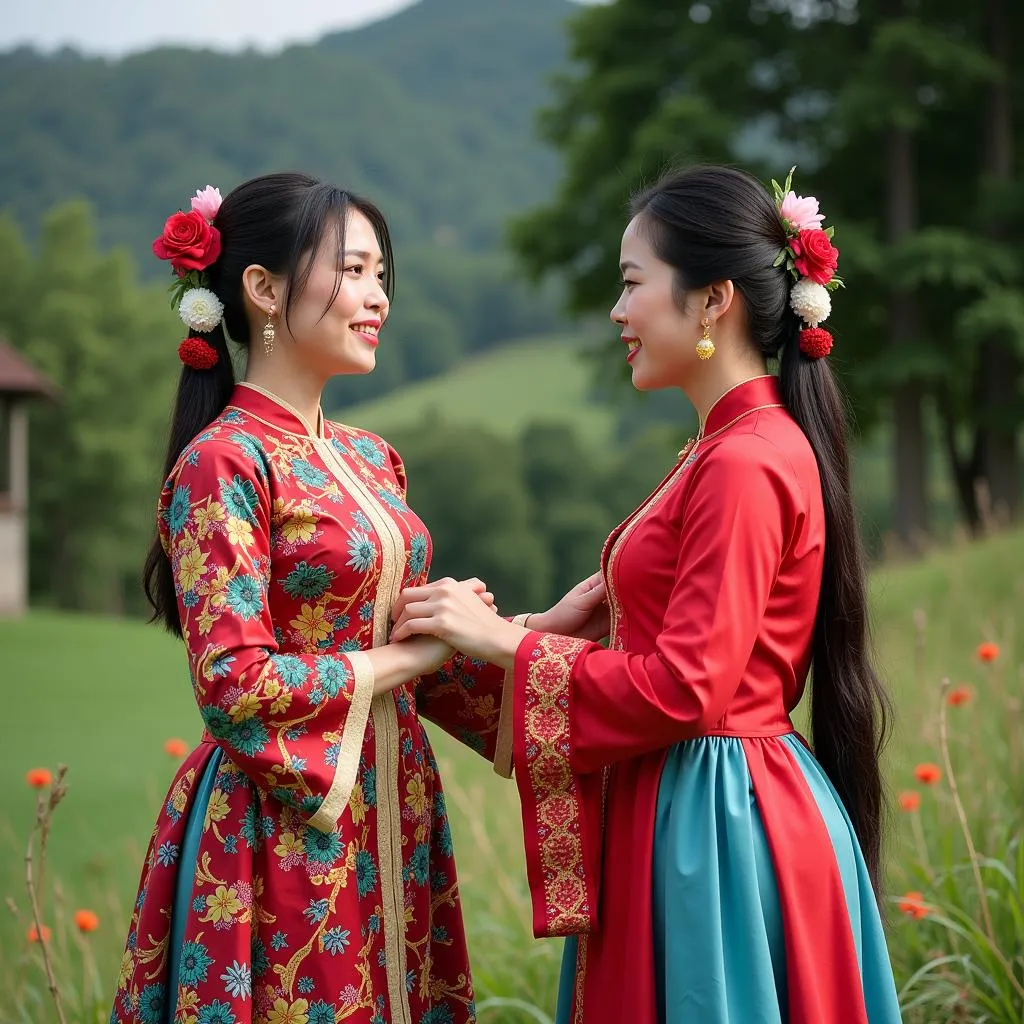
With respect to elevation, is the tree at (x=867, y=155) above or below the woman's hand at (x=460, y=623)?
above

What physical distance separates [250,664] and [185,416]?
0.55 m

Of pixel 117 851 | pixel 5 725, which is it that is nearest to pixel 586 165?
pixel 5 725

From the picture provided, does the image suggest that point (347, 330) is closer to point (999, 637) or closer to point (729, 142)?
point (999, 637)

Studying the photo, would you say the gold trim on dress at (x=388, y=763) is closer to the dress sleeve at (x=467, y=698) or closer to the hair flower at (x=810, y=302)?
the dress sleeve at (x=467, y=698)

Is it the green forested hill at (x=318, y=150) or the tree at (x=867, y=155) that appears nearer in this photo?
the tree at (x=867, y=155)

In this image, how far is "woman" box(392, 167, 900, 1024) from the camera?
1957mm

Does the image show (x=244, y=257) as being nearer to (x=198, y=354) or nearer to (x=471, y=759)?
(x=198, y=354)

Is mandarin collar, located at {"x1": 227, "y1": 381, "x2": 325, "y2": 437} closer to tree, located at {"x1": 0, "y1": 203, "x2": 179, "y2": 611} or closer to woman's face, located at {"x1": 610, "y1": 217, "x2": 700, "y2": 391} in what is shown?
woman's face, located at {"x1": 610, "y1": 217, "x2": 700, "y2": 391}

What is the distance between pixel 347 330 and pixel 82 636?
11.3 meters

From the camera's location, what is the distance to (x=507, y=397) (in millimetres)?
47969

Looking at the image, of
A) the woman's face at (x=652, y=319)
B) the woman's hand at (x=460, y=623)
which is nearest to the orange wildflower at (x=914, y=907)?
the woman's hand at (x=460, y=623)

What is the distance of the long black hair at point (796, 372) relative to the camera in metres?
2.13

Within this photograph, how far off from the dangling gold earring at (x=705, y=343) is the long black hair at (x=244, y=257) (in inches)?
25.5

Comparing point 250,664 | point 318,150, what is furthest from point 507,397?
point 250,664
